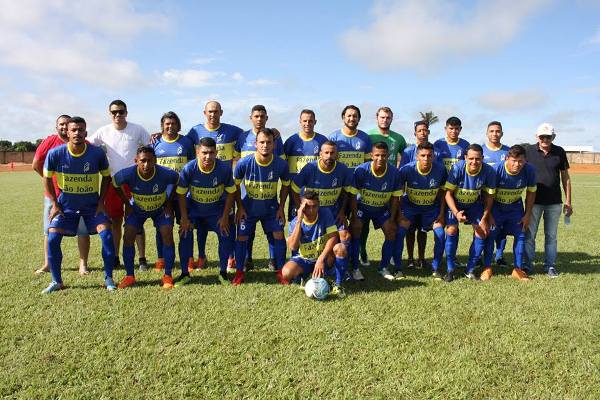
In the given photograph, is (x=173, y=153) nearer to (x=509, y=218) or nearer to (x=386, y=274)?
(x=386, y=274)

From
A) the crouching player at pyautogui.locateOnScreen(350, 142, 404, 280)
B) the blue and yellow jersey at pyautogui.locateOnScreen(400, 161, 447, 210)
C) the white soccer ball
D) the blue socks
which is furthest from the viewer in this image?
the blue and yellow jersey at pyautogui.locateOnScreen(400, 161, 447, 210)

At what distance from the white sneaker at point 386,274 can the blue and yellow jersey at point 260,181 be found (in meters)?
1.75

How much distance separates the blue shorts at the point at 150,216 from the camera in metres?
5.41

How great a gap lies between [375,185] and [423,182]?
699 mm

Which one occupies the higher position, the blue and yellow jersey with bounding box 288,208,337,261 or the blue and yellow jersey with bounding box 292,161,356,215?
the blue and yellow jersey with bounding box 292,161,356,215

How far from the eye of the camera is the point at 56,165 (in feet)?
16.8

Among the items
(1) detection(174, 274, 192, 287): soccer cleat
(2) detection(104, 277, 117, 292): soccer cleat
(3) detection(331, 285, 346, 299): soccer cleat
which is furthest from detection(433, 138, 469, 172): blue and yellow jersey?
(2) detection(104, 277, 117, 292): soccer cleat

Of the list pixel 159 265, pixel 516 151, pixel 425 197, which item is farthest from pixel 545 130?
pixel 159 265

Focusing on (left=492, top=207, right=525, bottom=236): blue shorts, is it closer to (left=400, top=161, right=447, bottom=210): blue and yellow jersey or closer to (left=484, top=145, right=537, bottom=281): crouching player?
(left=484, top=145, right=537, bottom=281): crouching player

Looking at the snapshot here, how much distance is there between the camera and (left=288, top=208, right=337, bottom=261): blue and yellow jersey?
524 cm

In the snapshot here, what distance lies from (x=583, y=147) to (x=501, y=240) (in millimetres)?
104459

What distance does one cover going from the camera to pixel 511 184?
5.88m

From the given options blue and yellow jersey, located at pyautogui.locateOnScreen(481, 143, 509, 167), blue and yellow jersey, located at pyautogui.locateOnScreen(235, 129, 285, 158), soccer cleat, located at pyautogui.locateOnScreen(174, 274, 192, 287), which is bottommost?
soccer cleat, located at pyautogui.locateOnScreen(174, 274, 192, 287)

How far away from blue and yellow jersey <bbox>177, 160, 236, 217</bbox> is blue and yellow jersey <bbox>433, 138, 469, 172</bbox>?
321cm
